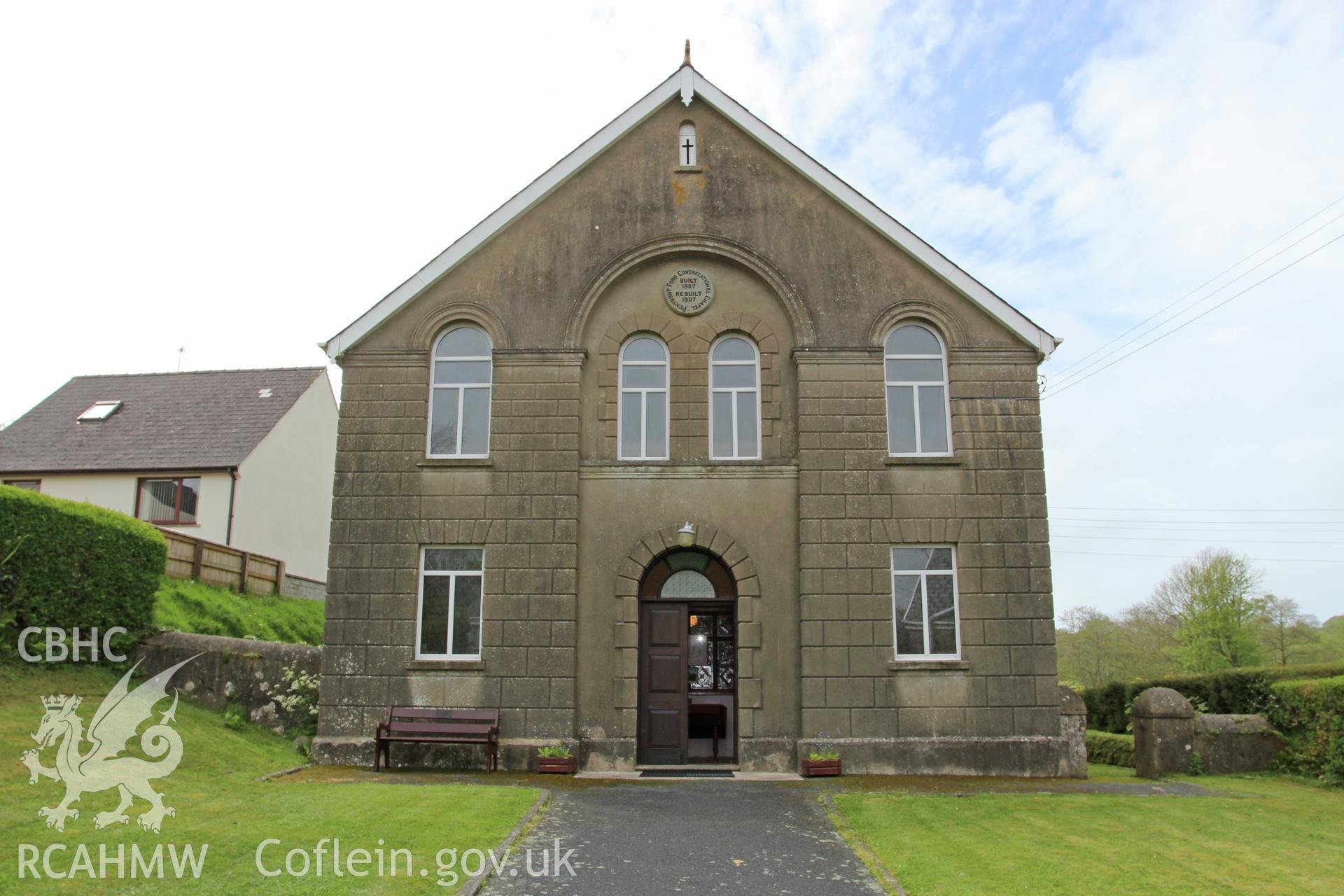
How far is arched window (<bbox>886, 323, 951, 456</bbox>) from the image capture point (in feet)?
56.2

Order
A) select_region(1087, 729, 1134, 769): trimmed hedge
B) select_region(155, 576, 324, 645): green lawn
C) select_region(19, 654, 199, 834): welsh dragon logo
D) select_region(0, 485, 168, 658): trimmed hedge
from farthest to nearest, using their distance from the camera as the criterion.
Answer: select_region(155, 576, 324, 645): green lawn
select_region(1087, 729, 1134, 769): trimmed hedge
select_region(0, 485, 168, 658): trimmed hedge
select_region(19, 654, 199, 834): welsh dragon logo

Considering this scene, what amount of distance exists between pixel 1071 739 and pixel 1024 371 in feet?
19.7

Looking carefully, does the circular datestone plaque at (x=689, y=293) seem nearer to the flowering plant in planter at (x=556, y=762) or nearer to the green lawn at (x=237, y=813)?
the flowering plant in planter at (x=556, y=762)

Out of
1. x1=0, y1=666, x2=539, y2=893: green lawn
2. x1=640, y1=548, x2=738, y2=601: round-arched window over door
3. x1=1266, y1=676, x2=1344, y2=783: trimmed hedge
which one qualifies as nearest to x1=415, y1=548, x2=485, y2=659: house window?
x1=0, y1=666, x2=539, y2=893: green lawn

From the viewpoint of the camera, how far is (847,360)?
56.2 feet

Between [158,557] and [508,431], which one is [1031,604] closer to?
[508,431]

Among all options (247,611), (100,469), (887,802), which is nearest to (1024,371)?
(887,802)

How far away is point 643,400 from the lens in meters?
17.4

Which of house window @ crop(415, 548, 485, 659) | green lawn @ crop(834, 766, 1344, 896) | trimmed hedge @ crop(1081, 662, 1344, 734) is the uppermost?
house window @ crop(415, 548, 485, 659)

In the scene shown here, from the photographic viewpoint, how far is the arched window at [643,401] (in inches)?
679

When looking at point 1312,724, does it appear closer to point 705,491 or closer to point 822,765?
point 822,765

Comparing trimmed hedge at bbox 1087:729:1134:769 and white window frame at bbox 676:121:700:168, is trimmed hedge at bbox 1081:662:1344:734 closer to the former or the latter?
trimmed hedge at bbox 1087:729:1134:769

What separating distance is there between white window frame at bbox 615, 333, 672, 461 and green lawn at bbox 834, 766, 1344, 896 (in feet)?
21.5

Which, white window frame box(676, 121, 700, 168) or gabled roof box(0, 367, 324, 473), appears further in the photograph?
gabled roof box(0, 367, 324, 473)
